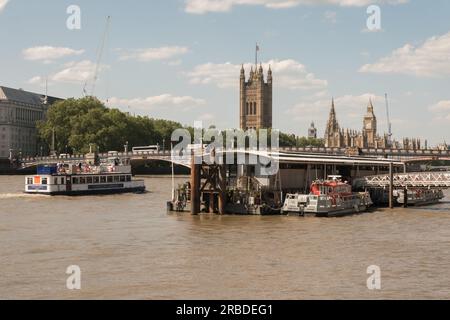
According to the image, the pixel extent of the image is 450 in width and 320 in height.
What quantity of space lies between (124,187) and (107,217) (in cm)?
3563

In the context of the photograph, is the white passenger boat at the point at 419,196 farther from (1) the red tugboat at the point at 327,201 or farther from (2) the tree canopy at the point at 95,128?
(2) the tree canopy at the point at 95,128

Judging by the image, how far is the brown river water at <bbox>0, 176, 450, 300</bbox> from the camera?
29719 millimetres

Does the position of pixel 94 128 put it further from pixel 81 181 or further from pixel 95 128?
pixel 81 181

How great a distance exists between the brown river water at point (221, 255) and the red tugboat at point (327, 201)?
1.72 metres

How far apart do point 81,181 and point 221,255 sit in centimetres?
5461

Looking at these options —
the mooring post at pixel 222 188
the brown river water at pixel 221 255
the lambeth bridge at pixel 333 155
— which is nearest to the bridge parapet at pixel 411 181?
the brown river water at pixel 221 255

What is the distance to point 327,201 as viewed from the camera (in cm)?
5972

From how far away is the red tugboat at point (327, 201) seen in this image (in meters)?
59.1

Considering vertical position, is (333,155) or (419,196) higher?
(333,155)

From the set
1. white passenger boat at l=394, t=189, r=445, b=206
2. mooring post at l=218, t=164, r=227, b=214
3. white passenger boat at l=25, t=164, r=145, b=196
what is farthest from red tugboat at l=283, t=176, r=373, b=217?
white passenger boat at l=25, t=164, r=145, b=196

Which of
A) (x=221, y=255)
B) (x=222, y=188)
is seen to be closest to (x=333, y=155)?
(x=222, y=188)

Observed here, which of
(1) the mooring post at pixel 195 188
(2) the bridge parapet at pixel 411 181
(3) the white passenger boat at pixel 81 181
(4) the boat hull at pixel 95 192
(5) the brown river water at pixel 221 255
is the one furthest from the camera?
(4) the boat hull at pixel 95 192
